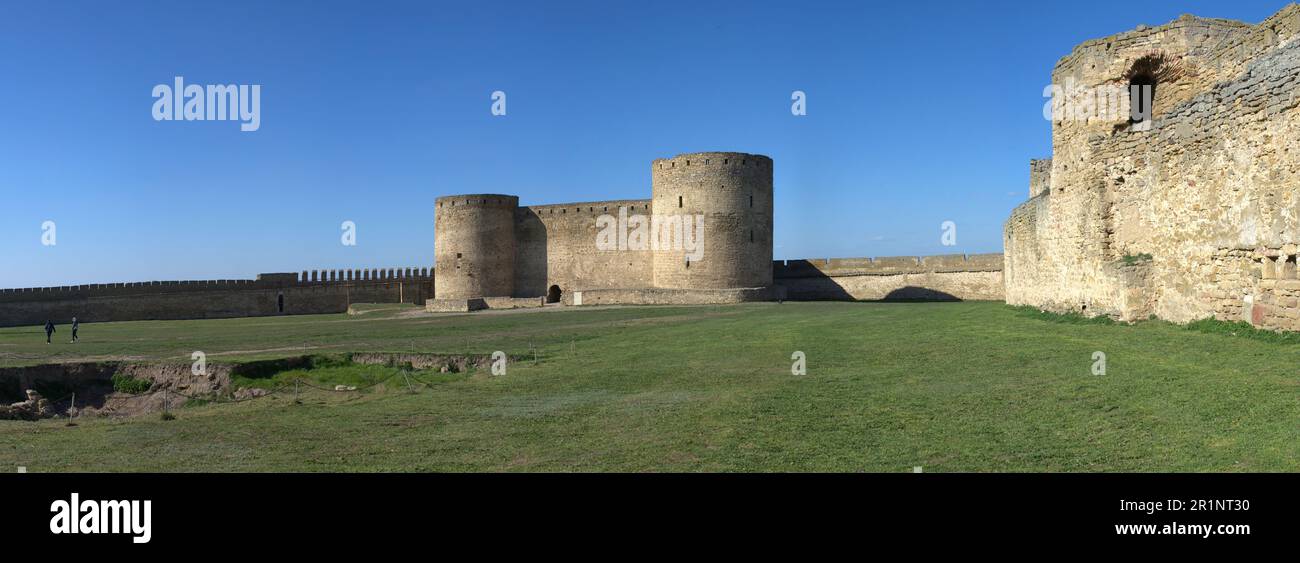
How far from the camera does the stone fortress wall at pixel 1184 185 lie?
30.4 feet

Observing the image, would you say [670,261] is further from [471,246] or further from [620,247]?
[471,246]

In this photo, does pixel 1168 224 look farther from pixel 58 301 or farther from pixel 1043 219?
pixel 58 301

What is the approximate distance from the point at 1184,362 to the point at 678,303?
2677 centimetres

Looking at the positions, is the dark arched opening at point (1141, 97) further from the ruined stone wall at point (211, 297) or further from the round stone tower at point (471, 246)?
the ruined stone wall at point (211, 297)

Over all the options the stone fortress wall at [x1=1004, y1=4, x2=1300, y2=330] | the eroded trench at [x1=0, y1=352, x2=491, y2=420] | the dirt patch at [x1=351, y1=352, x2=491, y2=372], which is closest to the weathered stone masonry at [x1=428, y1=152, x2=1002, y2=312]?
the stone fortress wall at [x1=1004, y1=4, x2=1300, y2=330]

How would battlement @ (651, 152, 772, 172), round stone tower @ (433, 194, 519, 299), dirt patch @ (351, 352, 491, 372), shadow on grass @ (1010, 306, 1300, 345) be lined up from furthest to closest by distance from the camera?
round stone tower @ (433, 194, 519, 299), battlement @ (651, 152, 772, 172), dirt patch @ (351, 352, 491, 372), shadow on grass @ (1010, 306, 1300, 345)

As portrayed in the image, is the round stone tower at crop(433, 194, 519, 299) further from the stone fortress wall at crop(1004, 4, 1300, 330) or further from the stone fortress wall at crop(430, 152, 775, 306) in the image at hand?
the stone fortress wall at crop(1004, 4, 1300, 330)

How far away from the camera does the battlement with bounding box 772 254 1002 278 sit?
37.1 m

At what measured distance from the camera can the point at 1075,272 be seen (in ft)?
49.5

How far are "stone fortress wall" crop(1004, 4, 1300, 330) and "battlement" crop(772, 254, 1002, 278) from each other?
799 inches

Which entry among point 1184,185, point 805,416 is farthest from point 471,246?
point 805,416

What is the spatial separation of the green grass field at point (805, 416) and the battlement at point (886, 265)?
24.7m

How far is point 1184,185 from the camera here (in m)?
11.4
